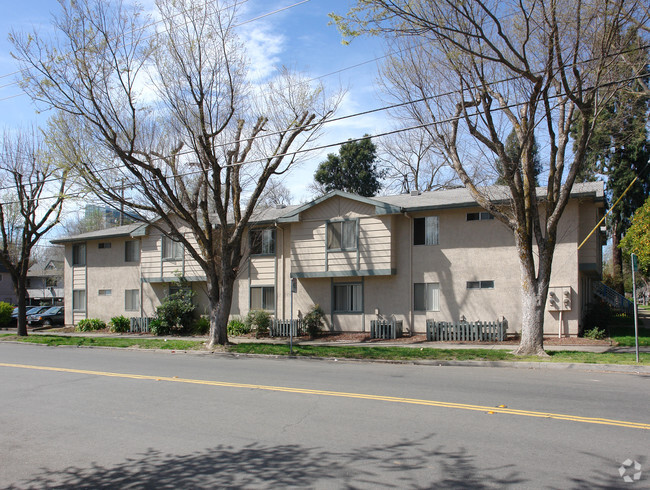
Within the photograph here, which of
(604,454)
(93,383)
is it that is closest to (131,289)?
(93,383)

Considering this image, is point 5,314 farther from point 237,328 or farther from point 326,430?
point 326,430

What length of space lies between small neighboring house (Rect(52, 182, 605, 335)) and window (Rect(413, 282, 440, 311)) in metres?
0.04

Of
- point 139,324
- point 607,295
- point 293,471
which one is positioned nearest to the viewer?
point 293,471

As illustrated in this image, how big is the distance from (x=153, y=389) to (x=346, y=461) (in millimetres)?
6077

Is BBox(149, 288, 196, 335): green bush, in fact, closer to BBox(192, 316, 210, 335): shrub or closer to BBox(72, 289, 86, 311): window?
BBox(192, 316, 210, 335): shrub

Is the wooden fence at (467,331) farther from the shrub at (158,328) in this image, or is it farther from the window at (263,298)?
the shrub at (158,328)

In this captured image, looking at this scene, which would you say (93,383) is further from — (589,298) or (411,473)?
(589,298)

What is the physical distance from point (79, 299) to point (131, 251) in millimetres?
5378

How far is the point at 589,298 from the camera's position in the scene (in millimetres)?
26250

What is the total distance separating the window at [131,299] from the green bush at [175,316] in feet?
13.5

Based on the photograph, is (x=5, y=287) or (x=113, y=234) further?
(x=5, y=287)

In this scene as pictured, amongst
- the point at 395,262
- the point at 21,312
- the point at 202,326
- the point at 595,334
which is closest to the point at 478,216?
the point at 395,262

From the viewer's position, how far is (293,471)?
5.66 metres

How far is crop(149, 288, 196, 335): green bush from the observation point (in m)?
26.1
